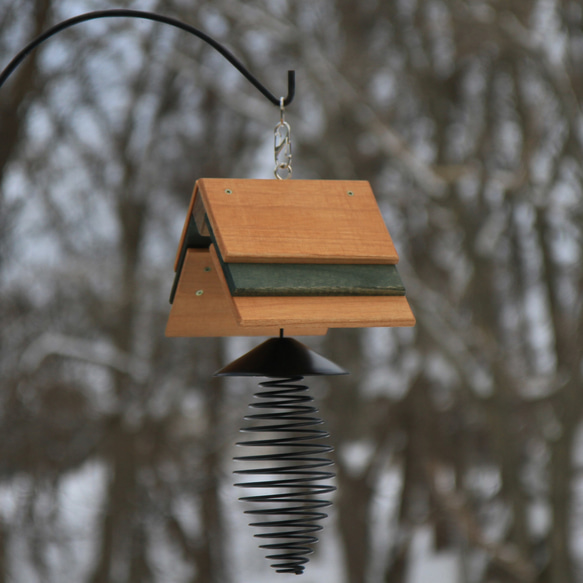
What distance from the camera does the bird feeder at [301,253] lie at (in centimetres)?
83

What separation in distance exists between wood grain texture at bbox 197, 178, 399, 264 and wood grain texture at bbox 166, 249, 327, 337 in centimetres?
18

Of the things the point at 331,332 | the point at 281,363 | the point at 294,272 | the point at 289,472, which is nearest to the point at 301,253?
the point at 294,272

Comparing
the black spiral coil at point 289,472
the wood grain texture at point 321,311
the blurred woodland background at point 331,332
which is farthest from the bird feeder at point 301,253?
the blurred woodland background at point 331,332

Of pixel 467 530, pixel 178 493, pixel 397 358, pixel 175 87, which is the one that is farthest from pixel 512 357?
pixel 175 87

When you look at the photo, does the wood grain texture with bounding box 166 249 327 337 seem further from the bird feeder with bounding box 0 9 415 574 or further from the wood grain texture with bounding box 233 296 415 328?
the wood grain texture with bounding box 233 296 415 328

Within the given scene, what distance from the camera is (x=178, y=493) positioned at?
2238mm

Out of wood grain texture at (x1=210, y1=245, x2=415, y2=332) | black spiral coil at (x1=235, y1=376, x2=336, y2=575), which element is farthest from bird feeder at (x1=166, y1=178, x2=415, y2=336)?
black spiral coil at (x1=235, y1=376, x2=336, y2=575)

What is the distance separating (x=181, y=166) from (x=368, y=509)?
126cm

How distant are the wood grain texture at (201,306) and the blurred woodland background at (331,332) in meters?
1.16

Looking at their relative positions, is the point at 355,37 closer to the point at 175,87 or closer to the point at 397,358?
the point at 175,87

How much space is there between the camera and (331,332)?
A: 2.32 m

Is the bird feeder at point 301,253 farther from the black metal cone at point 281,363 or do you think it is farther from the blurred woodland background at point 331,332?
the blurred woodland background at point 331,332

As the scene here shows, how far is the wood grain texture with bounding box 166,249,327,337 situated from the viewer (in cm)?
106

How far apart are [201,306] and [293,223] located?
0.28 metres
